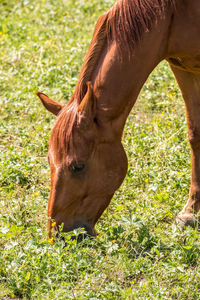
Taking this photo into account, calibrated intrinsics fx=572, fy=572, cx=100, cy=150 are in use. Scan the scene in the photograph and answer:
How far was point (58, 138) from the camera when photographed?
145 inches

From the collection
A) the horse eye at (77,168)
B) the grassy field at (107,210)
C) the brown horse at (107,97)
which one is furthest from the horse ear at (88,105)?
the grassy field at (107,210)

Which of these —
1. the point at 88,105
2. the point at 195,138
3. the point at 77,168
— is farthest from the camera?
the point at 195,138

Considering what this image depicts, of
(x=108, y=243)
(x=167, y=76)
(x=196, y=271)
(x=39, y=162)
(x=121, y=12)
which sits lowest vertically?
(x=196, y=271)

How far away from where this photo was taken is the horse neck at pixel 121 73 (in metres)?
3.61

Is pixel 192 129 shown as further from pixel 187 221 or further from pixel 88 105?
pixel 88 105

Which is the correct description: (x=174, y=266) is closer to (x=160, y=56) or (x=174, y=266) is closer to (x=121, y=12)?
(x=160, y=56)

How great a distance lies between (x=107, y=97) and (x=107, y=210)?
4.16ft

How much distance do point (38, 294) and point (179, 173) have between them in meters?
1.87

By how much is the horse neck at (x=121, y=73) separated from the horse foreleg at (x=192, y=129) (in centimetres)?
75

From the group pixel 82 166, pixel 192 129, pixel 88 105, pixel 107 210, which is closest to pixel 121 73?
pixel 88 105

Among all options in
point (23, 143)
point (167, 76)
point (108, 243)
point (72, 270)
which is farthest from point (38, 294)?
point (167, 76)

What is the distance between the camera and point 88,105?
11.7 feet

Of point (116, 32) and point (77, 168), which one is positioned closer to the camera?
point (116, 32)

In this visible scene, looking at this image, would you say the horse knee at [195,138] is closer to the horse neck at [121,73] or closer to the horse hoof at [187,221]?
the horse hoof at [187,221]
